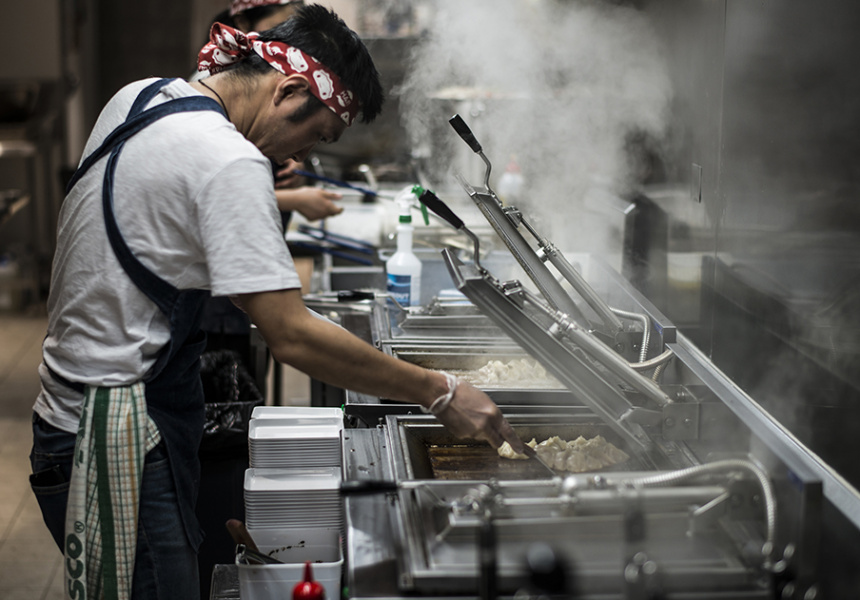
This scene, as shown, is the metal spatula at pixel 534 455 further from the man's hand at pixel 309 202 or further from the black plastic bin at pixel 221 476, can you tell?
the man's hand at pixel 309 202

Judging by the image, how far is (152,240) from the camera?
156cm

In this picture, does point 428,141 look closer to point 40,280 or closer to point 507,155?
point 507,155

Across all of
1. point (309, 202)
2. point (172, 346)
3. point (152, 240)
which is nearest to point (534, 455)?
point (172, 346)

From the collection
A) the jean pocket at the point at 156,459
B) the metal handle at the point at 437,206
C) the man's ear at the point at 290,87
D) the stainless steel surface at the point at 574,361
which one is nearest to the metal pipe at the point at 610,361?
the stainless steel surface at the point at 574,361

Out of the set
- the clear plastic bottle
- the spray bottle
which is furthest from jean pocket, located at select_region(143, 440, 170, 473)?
the clear plastic bottle

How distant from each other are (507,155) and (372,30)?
2.24 meters

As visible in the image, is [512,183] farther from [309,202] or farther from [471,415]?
[471,415]

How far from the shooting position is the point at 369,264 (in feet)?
12.7

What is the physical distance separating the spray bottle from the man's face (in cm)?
113

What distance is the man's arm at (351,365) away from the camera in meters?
1.46

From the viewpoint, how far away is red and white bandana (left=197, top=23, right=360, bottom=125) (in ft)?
5.54

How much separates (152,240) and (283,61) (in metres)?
0.45

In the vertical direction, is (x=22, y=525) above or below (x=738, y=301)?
below

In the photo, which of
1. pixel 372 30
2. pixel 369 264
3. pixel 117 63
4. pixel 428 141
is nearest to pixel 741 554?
pixel 369 264
